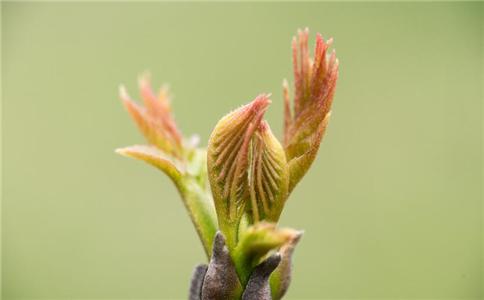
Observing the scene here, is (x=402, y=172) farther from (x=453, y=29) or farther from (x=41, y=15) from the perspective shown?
(x=41, y=15)

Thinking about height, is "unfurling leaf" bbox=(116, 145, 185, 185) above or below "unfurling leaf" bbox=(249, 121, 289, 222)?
above

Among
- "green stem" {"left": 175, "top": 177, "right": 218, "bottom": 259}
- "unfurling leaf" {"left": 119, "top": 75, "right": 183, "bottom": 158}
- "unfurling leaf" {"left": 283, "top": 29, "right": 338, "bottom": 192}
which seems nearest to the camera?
"unfurling leaf" {"left": 283, "top": 29, "right": 338, "bottom": 192}

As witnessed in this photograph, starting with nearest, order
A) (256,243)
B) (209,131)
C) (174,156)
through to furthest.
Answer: (256,243) → (174,156) → (209,131)

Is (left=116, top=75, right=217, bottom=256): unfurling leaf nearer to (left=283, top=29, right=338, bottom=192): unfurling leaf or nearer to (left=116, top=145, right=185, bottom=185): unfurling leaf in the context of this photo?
(left=116, top=145, right=185, bottom=185): unfurling leaf

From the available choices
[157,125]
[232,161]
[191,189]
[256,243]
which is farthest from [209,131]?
[256,243]

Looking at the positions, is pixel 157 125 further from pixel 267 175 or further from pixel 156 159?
pixel 267 175

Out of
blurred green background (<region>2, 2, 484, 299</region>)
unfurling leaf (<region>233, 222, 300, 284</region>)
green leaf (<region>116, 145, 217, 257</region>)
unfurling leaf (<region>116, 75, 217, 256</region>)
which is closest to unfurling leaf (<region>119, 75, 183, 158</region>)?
unfurling leaf (<region>116, 75, 217, 256</region>)
